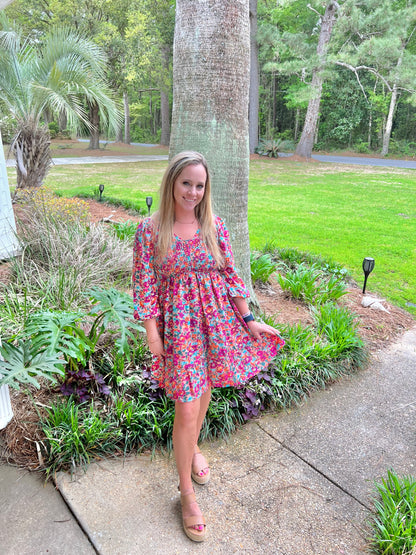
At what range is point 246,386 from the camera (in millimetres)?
2732

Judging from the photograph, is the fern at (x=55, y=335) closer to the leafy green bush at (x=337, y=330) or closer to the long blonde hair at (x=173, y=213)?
the long blonde hair at (x=173, y=213)

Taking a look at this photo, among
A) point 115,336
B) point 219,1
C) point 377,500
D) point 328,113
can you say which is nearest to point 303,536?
point 377,500

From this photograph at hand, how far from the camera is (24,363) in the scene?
7.34 feet

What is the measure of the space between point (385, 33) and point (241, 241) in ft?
61.6

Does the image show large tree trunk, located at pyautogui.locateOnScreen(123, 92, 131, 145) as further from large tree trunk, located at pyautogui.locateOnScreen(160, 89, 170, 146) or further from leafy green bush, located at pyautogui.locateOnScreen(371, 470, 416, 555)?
leafy green bush, located at pyautogui.locateOnScreen(371, 470, 416, 555)

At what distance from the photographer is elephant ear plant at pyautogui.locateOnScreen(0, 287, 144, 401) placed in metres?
2.13

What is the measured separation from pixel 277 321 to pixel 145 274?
217 cm

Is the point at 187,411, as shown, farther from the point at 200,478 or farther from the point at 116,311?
the point at 116,311

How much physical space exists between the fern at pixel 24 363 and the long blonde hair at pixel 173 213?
34.2 inches

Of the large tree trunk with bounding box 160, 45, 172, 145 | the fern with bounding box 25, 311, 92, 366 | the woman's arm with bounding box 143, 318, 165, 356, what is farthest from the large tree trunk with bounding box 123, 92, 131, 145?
the woman's arm with bounding box 143, 318, 165, 356

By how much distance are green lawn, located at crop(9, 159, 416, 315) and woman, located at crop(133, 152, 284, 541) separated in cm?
338

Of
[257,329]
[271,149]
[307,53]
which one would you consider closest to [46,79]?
[257,329]

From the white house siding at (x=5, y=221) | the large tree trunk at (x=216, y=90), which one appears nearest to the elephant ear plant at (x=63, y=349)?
the large tree trunk at (x=216, y=90)

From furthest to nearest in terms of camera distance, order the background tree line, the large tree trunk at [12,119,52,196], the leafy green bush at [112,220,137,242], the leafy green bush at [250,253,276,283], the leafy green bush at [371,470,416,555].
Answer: the background tree line < the large tree trunk at [12,119,52,196] < the leafy green bush at [112,220,137,242] < the leafy green bush at [250,253,276,283] < the leafy green bush at [371,470,416,555]
